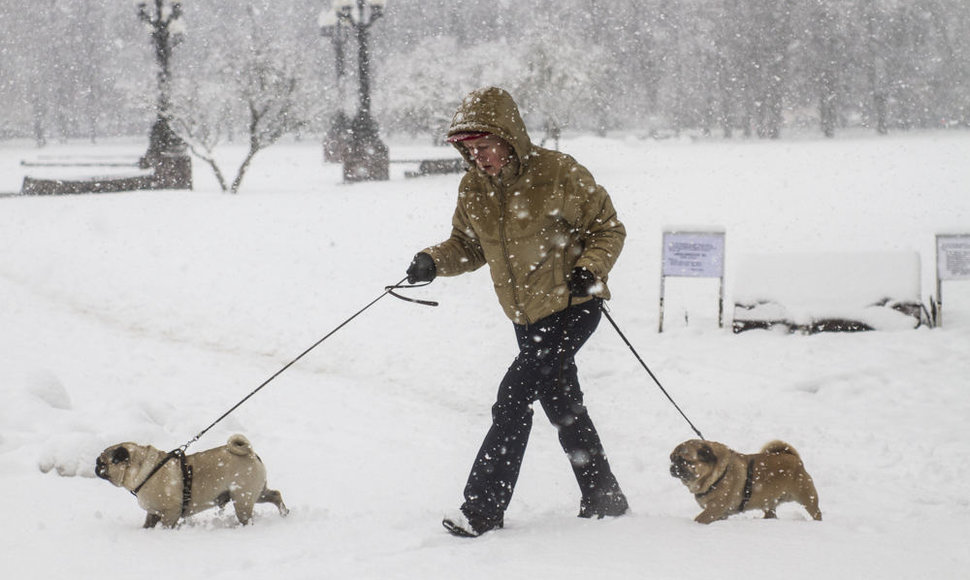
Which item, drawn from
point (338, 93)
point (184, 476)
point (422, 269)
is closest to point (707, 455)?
point (422, 269)

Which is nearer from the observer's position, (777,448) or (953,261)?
(777,448)

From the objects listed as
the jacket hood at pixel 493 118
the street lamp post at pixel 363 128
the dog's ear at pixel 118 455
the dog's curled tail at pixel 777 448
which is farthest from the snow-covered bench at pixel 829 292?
the street lamp post at pixel 363 128

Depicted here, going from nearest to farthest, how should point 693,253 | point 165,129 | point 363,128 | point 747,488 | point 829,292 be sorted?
point 747,488 < point 829,292 < point 693,253 < point 165,129 < point 363,128

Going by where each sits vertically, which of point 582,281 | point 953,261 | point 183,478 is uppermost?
point 582,281

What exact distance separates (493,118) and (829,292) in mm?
5970

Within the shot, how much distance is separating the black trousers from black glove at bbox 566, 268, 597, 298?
0.19 metres

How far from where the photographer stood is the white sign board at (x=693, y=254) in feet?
28.1

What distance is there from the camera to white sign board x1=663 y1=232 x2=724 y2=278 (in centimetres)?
858

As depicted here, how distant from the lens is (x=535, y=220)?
325cm

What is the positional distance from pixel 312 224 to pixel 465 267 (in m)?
12.1

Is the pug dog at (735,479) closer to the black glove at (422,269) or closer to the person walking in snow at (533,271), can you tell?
the person walking in snow at (533,271)

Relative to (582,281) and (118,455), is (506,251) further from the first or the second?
(118,455)

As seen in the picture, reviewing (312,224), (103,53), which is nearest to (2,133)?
(103,53)

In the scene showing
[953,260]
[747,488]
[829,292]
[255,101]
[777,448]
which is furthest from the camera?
[255,101]
